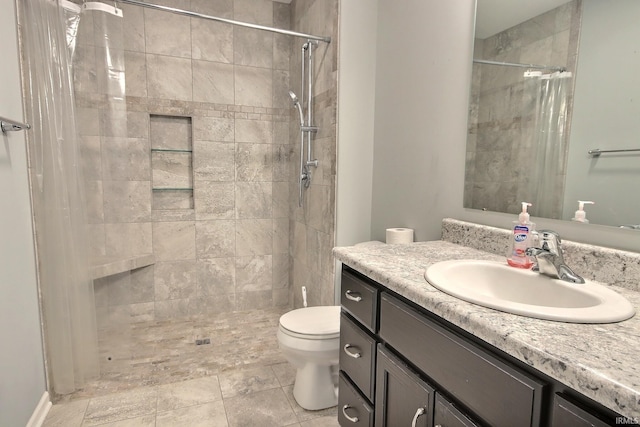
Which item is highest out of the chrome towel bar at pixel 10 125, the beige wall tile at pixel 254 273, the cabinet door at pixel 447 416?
the chrome towel bar at pixel 10 125

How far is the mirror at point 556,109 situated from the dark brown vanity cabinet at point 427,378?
0.63 meters

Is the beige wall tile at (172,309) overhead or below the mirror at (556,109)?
below

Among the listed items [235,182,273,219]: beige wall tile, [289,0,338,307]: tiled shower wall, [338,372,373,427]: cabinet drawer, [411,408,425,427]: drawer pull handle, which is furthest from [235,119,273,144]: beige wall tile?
[411,408,425,427]: drawer pull handle

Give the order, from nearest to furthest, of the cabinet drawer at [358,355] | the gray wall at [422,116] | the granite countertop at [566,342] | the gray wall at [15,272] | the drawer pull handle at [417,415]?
the granite countertop at [566,342]
the drawer pull handle at [417,415]
the cabinet drawer at [358,355]
the gray wall at [15,272]
the gray wall at [422,116]

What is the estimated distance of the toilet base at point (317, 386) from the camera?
1783 mm

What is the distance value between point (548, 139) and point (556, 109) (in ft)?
0.33

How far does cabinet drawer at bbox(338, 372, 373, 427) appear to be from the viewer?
1.22m

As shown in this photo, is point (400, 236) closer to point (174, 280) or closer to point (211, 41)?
point (174, 280)

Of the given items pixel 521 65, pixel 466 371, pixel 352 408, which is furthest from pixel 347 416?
pixel 521 65

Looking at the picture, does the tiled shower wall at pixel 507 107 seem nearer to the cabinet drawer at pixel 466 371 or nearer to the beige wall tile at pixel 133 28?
the cabinet drawer at pixel 466 371

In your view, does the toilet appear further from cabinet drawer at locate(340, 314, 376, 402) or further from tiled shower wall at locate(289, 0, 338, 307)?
tiled shower wall at locate(289, 0, 338, 307)

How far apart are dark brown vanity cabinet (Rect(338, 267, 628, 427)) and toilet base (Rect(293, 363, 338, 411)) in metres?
0.37

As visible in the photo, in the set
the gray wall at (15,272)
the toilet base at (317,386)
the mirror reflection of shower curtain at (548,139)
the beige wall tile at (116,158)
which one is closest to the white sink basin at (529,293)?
the mirror reflection of shower curtain at (548,139)

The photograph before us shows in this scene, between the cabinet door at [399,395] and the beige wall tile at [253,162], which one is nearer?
the cabinet door at [399,395]
